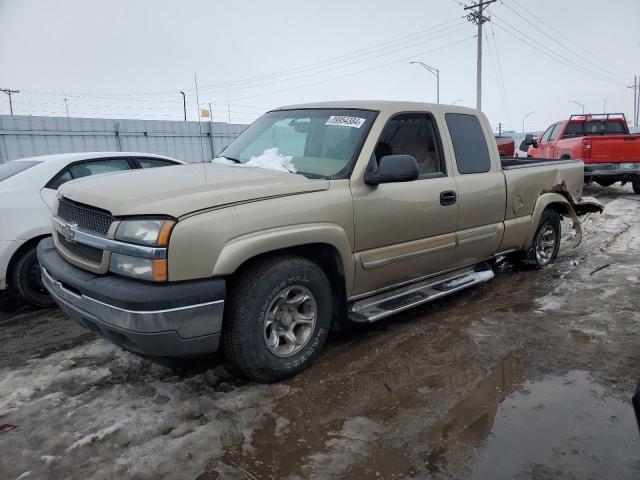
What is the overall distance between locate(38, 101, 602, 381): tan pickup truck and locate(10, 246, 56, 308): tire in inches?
44.2

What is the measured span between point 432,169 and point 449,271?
97 centimetres

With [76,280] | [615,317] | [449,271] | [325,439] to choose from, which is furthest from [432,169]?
[76,280]

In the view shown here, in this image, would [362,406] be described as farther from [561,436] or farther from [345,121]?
[345,121]

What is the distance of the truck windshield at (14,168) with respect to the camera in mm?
4898

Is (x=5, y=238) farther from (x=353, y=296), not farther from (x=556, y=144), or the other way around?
(x=556, y=144)

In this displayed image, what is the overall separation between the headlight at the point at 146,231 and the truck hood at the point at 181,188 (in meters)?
0.05

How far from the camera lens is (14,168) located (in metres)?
5.03

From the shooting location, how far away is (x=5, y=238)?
4.57 m

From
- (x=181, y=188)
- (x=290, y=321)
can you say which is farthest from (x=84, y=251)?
(x=290, y=321)

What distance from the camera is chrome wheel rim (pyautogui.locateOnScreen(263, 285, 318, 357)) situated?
3234 millimetres

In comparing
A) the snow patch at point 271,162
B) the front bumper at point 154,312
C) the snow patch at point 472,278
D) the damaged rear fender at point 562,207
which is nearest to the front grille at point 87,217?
the front bumper at point 154,312

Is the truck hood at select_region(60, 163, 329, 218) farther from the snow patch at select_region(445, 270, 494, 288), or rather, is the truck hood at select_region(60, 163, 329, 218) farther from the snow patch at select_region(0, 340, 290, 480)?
the snow patch at select_region(445, 270, 494, 288)

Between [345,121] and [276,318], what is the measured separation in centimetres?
169

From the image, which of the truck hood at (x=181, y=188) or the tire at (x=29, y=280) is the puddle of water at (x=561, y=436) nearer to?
the truck hood at (x=181, y=188)
